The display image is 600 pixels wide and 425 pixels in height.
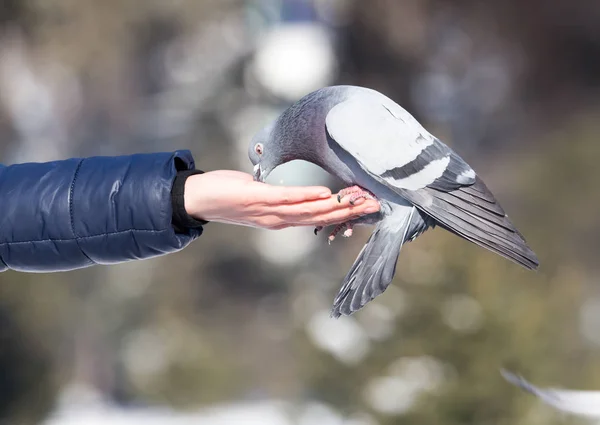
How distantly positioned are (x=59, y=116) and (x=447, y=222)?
7.75 m

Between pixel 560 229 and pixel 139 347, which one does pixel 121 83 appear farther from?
pixel 560 229

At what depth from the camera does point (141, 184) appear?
4.82ft

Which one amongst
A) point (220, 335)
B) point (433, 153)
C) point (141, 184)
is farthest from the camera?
point (220, 335)

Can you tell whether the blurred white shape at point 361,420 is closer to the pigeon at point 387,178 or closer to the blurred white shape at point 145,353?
the blurred white shape at point 145,353

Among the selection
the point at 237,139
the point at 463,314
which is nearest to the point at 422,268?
the point at 463,314

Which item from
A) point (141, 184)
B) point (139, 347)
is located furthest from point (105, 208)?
point (139, 347)

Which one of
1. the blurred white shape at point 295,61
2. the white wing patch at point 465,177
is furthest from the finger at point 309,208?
the blurred white shape at point 295,61

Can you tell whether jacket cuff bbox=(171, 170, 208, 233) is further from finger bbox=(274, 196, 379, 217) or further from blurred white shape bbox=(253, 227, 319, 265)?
blurred white shape bbox=(253, 227, 319, 265)

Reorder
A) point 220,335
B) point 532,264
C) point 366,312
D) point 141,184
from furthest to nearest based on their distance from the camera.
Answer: point 220,335 → point 366,312 → point 532,264 → point 141,184

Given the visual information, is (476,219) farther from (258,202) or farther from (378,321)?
(378,321)

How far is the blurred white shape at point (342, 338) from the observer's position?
159 inches

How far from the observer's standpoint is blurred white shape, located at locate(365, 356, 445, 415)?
363cm

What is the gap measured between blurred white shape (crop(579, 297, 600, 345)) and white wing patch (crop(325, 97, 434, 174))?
421 centimetres

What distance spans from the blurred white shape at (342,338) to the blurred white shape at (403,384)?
19cm
